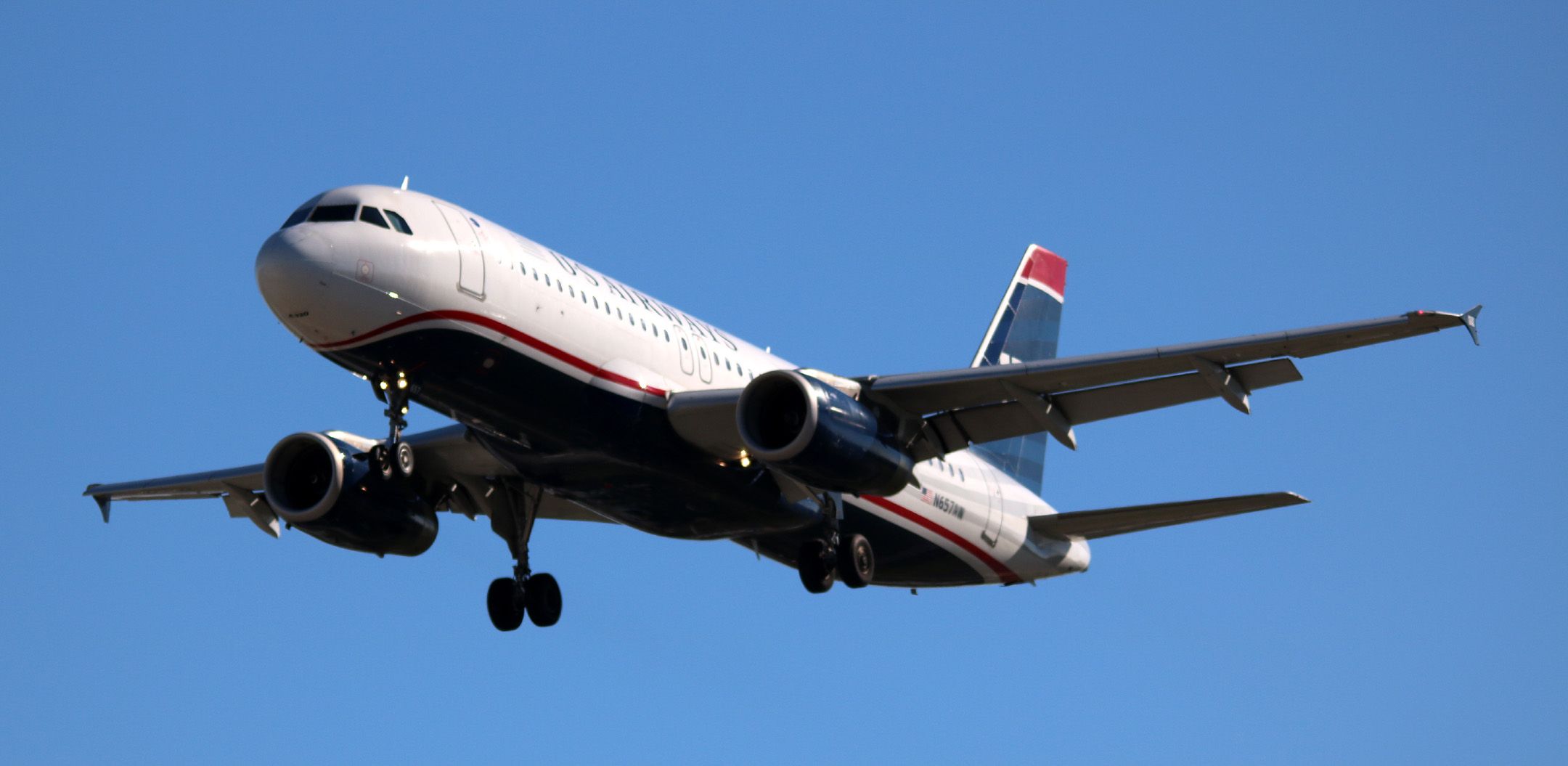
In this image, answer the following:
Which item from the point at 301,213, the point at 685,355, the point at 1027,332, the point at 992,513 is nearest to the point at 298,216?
the point at 301,213

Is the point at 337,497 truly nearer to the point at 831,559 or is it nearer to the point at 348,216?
the point at 348,216

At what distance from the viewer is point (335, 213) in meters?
30.0

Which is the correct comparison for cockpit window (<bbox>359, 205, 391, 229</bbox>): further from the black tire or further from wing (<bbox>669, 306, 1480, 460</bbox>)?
the black tire

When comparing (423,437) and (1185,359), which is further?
(423,437)

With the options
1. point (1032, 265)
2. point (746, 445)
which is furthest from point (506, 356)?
point (1032, 265)

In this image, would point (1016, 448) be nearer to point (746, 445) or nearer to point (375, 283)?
point (746, 445)

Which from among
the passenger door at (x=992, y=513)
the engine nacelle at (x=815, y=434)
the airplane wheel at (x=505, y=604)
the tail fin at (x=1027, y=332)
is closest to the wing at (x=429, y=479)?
the airplane wheel at (x=505, y=604)

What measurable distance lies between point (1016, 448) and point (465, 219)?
54.8ft

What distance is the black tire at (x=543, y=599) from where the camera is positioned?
3725 centimetres

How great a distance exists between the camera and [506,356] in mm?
30531

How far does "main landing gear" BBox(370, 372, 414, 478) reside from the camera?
30.8 meters

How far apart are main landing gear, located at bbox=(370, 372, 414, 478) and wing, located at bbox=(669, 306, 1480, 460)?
4.35 metres

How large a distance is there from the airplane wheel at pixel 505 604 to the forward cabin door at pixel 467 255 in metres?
8.78

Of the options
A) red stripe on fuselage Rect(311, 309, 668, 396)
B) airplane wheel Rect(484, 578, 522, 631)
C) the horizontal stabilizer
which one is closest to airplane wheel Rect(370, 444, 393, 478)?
red stripe on fuselage Rect(311, 309, 668, 396)
